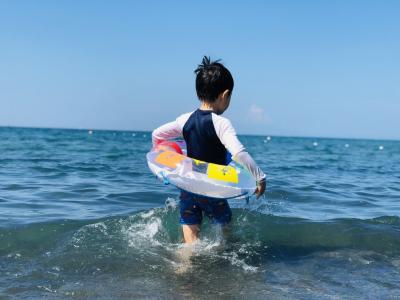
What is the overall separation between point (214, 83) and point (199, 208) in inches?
47.4

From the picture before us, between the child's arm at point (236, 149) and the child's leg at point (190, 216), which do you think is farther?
the child's leg at point (190, 216)

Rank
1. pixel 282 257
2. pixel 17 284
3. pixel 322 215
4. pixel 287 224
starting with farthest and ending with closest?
pixel 322 215 < pixel 287 224 < pixel 282 257 < pixel 17 284

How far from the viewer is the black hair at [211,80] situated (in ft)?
13.2

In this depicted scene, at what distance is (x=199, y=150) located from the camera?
4.26 m

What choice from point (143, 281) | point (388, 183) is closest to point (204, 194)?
point (143, 281)

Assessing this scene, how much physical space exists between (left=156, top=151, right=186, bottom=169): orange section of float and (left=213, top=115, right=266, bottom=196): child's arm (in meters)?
0.45

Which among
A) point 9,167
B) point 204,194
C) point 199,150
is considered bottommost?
point 9,167

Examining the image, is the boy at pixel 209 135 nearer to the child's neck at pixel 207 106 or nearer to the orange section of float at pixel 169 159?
the child's neck at pixel 207 106

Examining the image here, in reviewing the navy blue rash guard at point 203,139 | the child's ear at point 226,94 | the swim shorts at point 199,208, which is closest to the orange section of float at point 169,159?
the navy blue rash guard at point 203,139

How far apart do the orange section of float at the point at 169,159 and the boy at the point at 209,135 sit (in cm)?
15

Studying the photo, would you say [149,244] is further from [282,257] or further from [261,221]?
[261,221]

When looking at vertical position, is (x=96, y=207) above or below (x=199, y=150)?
below

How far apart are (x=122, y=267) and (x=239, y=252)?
126cm

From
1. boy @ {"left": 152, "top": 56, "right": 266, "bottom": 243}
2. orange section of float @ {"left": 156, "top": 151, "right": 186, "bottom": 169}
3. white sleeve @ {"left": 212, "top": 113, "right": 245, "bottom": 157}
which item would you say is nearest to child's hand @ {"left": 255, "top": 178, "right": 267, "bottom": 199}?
boy @ {"left": 152, "top": 56, "right": 266, "bottom": 243}
